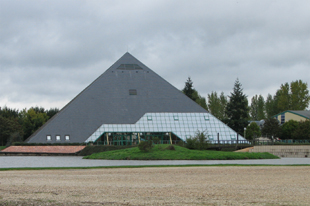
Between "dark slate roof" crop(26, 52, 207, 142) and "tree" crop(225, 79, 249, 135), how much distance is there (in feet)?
55.9

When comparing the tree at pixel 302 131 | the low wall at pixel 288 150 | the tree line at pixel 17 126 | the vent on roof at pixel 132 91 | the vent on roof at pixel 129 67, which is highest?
the vent on roof at pixel 129 67

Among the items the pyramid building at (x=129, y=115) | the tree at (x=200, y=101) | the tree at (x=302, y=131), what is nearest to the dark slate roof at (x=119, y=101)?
the pyramid building at (x=129, y=115)

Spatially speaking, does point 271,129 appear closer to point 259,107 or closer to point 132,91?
point 132,91

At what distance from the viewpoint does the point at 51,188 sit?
14.6m

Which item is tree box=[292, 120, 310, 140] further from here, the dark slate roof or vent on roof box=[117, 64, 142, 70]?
vent on roof box=[117, 64, 142, 70]

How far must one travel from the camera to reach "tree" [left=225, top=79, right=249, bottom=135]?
2923 inches

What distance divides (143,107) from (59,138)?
12694 millimetres

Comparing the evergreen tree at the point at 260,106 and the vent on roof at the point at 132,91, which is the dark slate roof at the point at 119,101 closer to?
the vent on roof at the point at 132,91

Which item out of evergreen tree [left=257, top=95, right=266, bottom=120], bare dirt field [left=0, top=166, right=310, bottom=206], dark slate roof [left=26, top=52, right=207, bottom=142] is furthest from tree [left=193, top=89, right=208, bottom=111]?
bare dirt field [left=0, top=166, right=310, bottom=206]

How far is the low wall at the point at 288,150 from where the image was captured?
44.9 meters

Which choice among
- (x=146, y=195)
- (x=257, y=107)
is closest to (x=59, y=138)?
(x=146, y=195)

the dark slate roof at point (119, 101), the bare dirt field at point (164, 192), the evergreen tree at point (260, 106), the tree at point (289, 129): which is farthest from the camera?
the evergreen tree at point (260, 106)

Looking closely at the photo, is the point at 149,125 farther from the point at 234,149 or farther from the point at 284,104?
the point at 284,104

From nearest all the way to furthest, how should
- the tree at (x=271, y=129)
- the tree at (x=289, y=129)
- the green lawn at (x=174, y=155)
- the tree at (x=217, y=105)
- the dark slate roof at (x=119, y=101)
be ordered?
the green lawn at (x=174, y=155) → the dark slate roof at (x=119, y=101) → the tree at (x=289, y=129) → the tree at (x=271, y=129) → the tree at (x=217, y=105)
